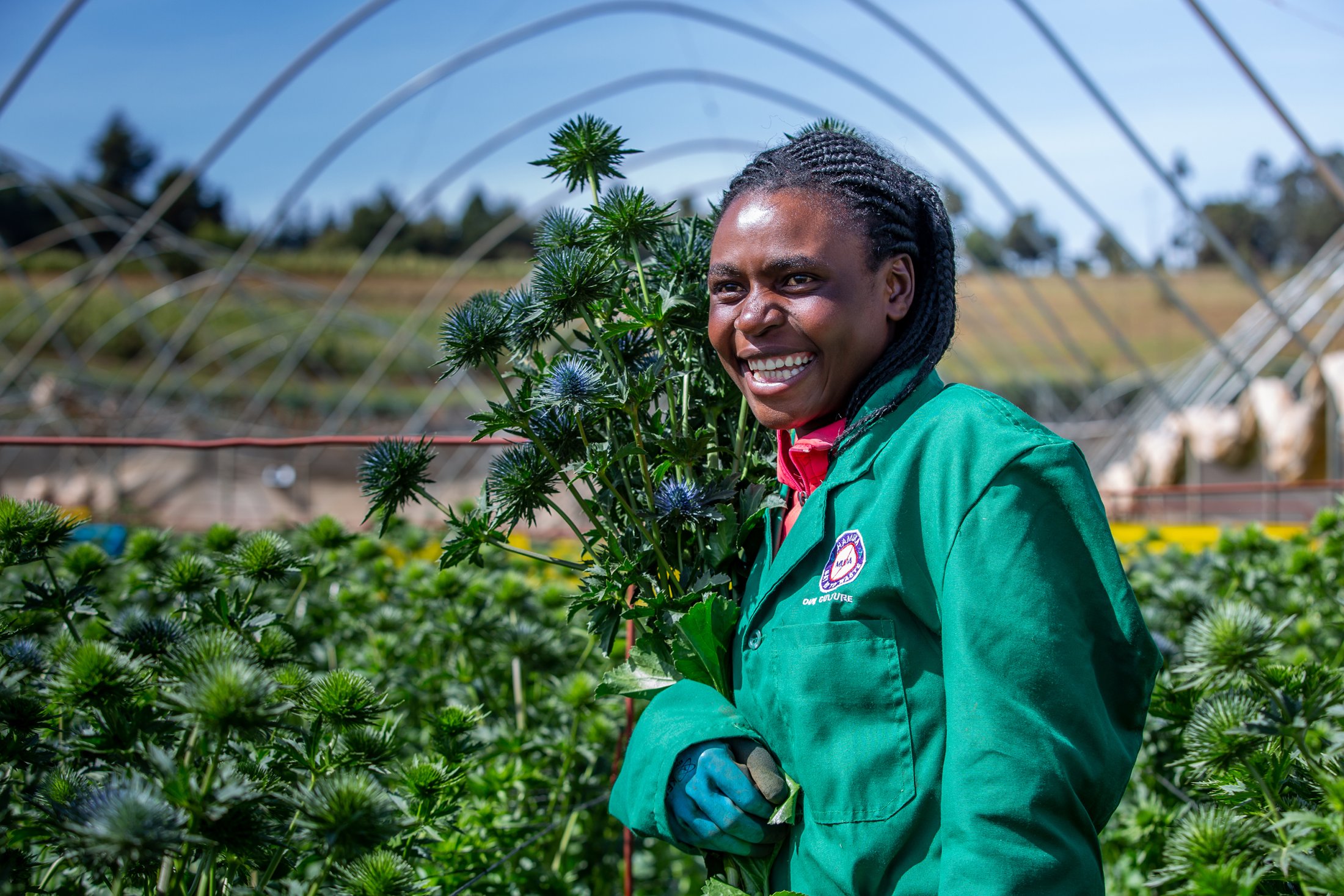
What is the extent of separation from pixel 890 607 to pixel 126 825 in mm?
923

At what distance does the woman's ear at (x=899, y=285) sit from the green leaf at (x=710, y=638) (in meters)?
0.50

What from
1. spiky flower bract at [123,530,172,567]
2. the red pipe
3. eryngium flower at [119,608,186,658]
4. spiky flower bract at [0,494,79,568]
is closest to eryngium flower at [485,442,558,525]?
the red pipe

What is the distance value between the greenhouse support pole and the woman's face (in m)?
5.22

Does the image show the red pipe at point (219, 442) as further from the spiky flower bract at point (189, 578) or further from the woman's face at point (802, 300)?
the woman's face at point (802, 300)

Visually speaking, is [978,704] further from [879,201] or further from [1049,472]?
[879,201]

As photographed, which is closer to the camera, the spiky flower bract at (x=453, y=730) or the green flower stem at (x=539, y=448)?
the green flower stem at (x=539, y=448)

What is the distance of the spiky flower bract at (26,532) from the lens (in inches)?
75.9

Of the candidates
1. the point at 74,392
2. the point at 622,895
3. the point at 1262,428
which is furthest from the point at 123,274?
the point at 622,895

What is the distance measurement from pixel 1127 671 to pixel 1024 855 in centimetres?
28

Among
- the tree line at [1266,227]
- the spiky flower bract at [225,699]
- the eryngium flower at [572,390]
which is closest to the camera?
the spiky flower bract at [225,699]

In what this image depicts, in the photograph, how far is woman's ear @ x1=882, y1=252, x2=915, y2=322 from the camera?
1.58 meters

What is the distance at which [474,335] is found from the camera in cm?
181

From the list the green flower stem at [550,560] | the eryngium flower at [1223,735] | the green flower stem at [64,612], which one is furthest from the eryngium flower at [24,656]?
the eryngium flower at [1223,735]

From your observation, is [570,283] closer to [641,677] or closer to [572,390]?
[572,390]
